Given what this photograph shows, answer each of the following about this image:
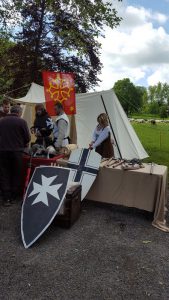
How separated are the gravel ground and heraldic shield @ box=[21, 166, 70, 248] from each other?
162mm

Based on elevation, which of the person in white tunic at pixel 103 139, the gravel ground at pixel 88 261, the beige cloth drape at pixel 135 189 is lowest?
the gravel ground at pixel 88 261

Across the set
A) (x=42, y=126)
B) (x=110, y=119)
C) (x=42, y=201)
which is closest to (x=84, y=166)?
(x=42, y=201)

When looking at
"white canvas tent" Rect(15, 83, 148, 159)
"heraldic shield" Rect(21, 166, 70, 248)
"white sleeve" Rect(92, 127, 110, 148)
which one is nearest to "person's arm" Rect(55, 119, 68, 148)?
"white sleeve" Rect(92, 127, 110, 148)

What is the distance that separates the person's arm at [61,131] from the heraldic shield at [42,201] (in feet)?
3.93

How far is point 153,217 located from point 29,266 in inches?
85.8

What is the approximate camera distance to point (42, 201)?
411 cm

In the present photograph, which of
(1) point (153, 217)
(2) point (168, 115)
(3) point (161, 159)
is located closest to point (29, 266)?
(1) point (153, 217)

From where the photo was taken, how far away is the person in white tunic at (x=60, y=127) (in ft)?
18.3

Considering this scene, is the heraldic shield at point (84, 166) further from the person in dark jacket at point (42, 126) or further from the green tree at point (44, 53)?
the green tree at point (44, 53)

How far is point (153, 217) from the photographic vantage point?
15.6 feet

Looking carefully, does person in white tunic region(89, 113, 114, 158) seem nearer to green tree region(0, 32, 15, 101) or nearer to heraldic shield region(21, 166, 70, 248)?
heraldic shield region(21, 166, 70, 248)

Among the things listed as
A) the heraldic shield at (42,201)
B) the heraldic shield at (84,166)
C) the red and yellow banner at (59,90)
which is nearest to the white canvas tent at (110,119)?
the red and yellow banner at (59,90)

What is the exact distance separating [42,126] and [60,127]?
103 cm

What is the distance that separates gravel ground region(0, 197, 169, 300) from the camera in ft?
9.59
